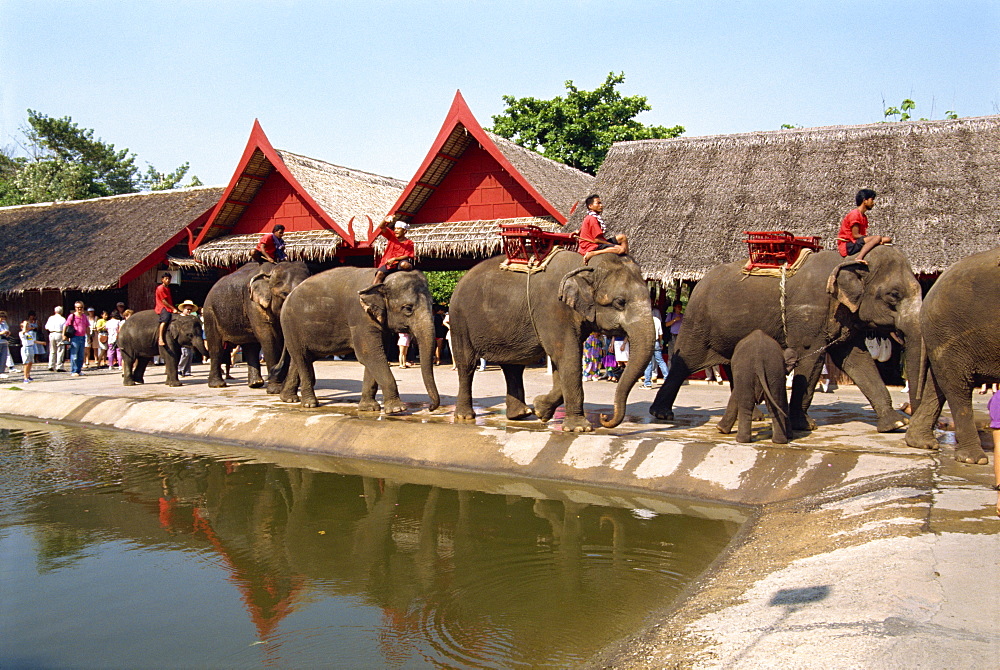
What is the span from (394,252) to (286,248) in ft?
33.2

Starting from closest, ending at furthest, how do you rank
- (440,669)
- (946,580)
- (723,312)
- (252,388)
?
(440,669) < (946,580) < (723,312) < (252,388)

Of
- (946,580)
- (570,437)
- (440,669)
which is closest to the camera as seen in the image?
(440,669)

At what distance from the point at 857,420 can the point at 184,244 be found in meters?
18.2

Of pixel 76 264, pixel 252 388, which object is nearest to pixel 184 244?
pixel 76 264

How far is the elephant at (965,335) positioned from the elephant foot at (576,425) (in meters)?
3.09

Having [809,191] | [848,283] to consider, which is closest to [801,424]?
[848,283]

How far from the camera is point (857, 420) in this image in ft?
31.2

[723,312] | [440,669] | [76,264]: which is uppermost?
[76,264]

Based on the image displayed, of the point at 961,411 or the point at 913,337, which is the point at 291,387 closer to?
the point at 913,337

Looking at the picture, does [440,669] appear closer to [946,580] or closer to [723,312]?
[946,580]

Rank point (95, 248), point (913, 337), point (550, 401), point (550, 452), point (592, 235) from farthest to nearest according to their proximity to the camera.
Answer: point (95, 248) < point (550, 401) < point (592, 235) < point (913, 337) < point (550, 452)

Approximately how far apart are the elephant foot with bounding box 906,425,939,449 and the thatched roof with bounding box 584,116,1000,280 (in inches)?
247

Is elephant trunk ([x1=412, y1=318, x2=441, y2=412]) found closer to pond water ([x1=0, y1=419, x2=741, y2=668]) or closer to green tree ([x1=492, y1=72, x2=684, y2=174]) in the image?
pond water ([x1=0, y1=419, x2=741, y2=668])

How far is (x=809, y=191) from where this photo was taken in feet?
49.2
